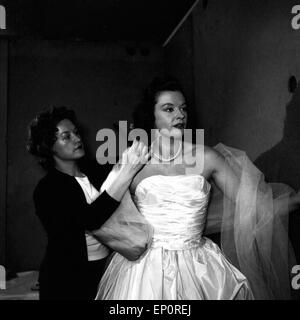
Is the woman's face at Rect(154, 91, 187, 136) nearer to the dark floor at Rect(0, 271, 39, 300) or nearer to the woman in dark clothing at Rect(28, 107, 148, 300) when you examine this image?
the woman in dark clothing at Rect(28, 107, 148, 300)

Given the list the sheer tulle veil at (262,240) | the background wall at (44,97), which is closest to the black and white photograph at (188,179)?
the sheer tulle veil at (262,240)

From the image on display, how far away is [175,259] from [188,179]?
306 mm

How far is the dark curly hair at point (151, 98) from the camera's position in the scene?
1.53 meters

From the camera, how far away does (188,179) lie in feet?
4.75

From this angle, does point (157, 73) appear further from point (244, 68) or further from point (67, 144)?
point (67, 144)

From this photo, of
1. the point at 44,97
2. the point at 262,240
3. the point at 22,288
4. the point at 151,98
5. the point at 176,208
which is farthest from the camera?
the point at 44,97

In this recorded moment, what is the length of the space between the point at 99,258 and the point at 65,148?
1.81 feet

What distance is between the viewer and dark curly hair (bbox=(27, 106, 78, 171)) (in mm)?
1838

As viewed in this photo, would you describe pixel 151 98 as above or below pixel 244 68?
below

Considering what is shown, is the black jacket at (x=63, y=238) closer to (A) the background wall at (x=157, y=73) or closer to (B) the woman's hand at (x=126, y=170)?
(B) the woman's hand at (x=126, y=170)

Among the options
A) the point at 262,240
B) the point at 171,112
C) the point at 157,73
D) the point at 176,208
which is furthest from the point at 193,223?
A: the point at 157,73

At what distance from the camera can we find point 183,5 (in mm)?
2547
